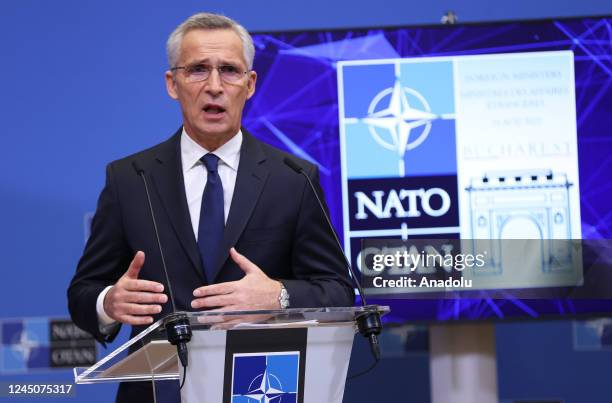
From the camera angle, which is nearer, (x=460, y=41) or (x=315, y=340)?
(x=315, y=340)

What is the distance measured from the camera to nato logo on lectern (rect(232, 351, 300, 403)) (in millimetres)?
1628

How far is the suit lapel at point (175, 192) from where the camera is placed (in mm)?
2127

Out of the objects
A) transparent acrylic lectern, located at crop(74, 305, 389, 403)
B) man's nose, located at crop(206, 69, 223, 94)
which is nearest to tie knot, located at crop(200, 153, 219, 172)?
man's nose, located at crop(206, 69, 223, 94)

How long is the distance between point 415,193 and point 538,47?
2.07 feet

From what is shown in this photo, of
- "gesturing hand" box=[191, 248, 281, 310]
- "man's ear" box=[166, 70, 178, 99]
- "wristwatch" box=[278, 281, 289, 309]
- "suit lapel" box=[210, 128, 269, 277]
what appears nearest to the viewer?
"gesturing hand" box=[191, 248, 281, 310]

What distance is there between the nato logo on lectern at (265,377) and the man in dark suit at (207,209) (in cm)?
40

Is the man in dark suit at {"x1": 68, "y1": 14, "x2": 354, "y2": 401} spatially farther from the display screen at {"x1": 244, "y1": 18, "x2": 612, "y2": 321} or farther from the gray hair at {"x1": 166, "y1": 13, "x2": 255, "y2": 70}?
the display screen at {"x1": 244, "y1": 18, "x2": 612, "y2": 321}

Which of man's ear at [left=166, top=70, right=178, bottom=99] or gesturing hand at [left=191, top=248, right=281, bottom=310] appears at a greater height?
man's ear at [left=166, top=70, right=178, bottom=99]

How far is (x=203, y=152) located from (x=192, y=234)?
0.21m

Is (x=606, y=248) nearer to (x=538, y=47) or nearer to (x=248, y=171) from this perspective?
(x=538, y=47)

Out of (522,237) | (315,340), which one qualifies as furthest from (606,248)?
(315,340)

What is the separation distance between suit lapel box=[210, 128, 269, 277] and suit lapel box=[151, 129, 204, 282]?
0.06 m

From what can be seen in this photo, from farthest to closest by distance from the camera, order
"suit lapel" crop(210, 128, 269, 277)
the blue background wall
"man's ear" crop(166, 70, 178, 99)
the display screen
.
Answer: the blue background wall < the display screen < "man's ear" crop(166, 70, 178, 99) < "suit lapel" crop(210, 128, 269, 277)

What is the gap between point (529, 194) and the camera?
339 centimetres
